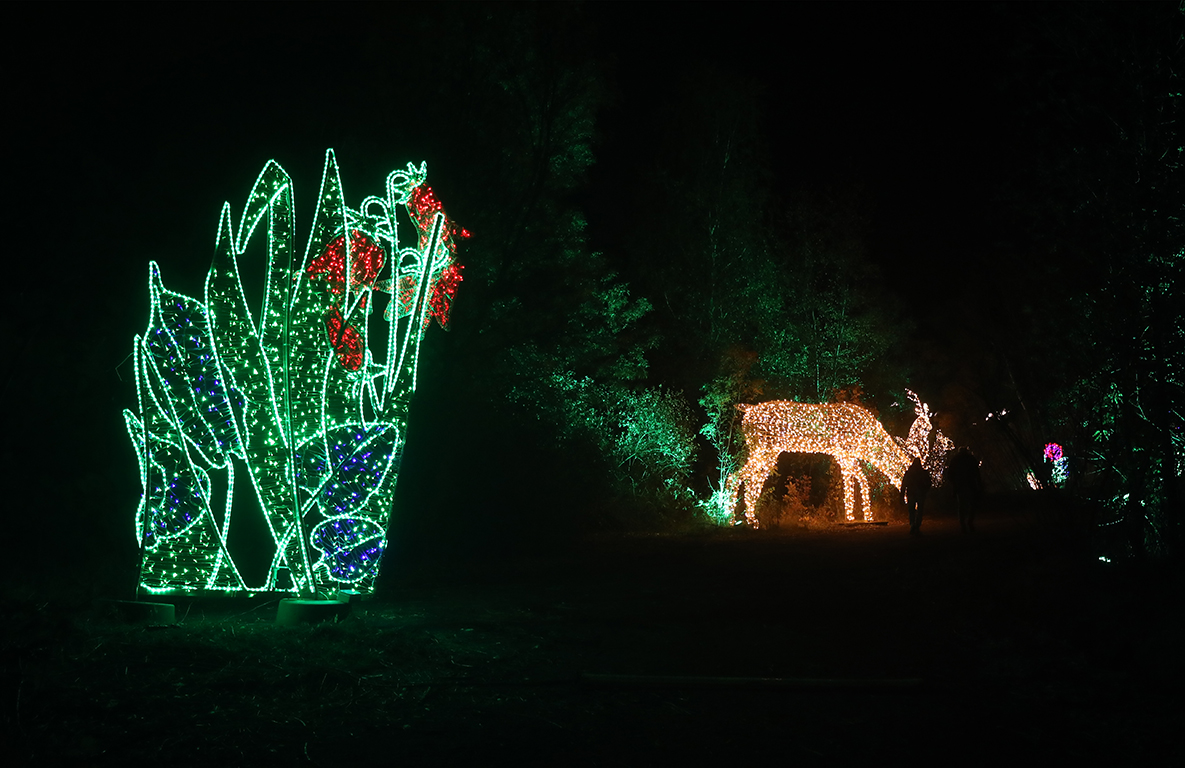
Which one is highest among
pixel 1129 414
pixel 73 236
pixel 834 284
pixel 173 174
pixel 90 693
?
pixel 834 284

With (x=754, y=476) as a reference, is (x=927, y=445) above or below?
above

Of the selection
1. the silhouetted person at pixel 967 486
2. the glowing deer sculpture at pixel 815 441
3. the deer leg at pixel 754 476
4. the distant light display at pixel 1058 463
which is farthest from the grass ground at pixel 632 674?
the glowing deer sculpture at pixel 815 441

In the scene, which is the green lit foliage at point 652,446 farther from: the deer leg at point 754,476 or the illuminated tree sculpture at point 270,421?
the illuminated tree sculpture at point 270,421

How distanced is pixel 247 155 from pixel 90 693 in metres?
7.95

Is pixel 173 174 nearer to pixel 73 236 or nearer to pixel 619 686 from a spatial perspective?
pixel 73 236

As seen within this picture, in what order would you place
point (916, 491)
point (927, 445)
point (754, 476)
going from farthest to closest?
point (927, 445), point (754, 476), point (916, 491)

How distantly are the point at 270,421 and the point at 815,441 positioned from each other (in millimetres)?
11994

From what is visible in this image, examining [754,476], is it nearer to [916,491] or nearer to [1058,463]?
[916,491]

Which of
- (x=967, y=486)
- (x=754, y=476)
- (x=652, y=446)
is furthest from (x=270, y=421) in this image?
(x=652, y=446)

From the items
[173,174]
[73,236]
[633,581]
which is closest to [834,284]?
[633,581]

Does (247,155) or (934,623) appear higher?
(247,155)

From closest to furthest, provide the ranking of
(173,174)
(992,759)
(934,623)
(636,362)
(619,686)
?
(992,759) < (619,686) < (934,623) < (173,174) < (636,362)

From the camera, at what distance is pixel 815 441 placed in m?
17.2

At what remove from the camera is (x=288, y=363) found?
23.4 ft
